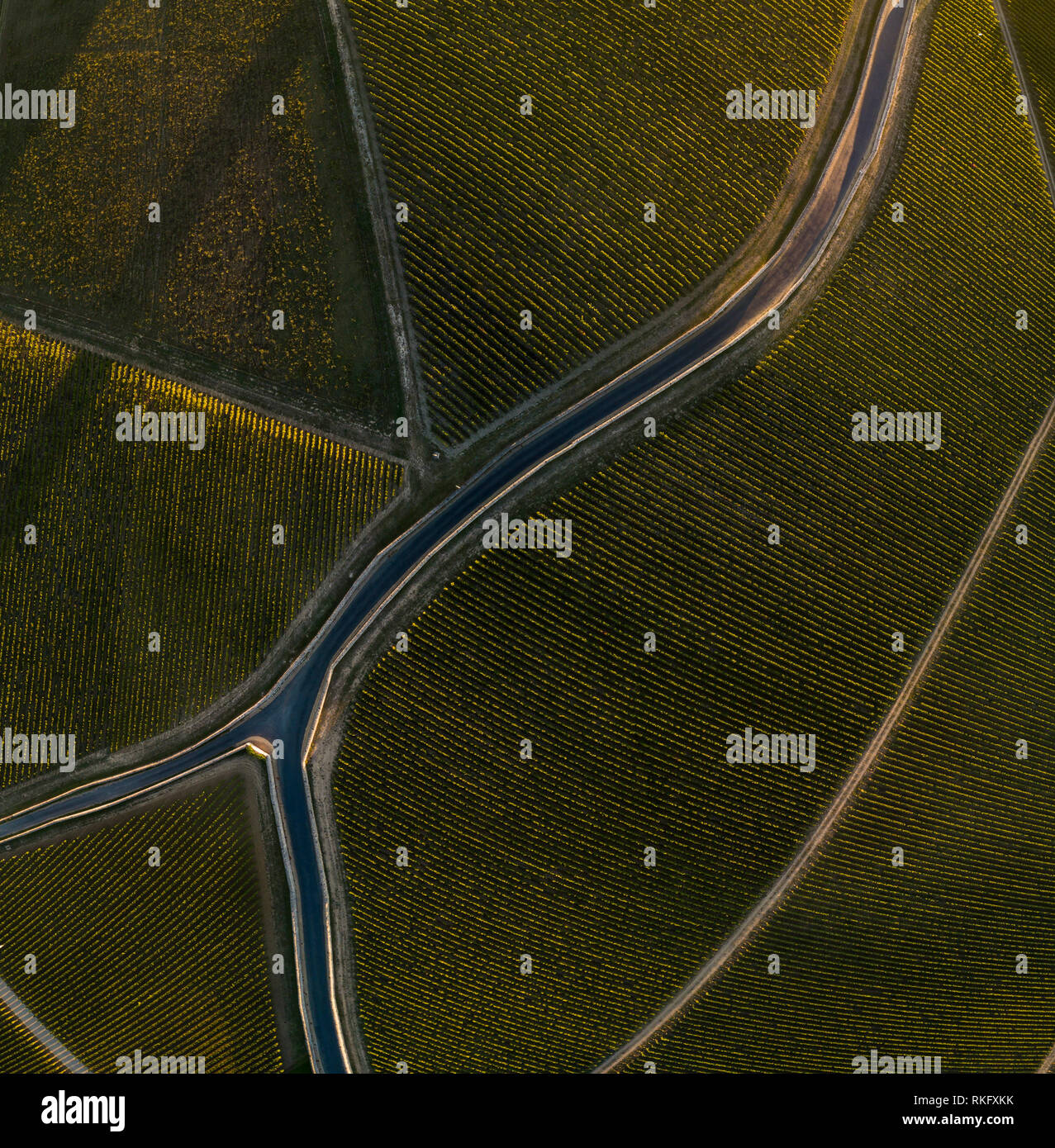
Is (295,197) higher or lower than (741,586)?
higher

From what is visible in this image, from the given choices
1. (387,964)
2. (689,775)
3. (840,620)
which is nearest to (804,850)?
(689,775)

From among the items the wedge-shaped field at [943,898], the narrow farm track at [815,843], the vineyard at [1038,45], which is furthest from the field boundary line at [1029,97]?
the narrow farm track at [815,843]

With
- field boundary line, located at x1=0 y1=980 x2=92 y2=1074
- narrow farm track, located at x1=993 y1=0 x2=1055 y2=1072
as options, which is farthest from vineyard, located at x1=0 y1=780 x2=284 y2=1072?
narrow farm track, located at x1=993 y1=0 x2=1055 y2=1072

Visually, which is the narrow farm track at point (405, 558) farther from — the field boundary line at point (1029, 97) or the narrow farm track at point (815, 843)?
the narrow farm track at point (815, 843)

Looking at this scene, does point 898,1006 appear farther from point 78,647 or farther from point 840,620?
point 78,647

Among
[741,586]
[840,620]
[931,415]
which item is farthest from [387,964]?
[931,415]

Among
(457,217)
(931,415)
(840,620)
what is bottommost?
(840,620)

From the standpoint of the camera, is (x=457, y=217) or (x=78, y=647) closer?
(x=457, y=217)
